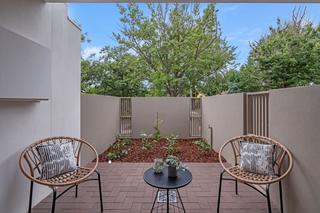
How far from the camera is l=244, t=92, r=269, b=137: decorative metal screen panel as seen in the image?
306cm

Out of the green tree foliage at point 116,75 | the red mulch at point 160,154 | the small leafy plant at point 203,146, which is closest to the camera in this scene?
the red mulch at point 160,154

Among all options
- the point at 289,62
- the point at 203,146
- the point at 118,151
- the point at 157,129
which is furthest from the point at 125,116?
the point at 289,62

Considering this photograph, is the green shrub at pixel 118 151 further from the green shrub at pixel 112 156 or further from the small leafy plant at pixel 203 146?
the small leafy plant at pixel 203 146

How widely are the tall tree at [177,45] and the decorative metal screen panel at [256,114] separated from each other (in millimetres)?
6288

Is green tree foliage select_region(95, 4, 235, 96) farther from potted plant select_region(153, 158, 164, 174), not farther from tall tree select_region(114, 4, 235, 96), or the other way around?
potted plant select_region(153, 158, 164, 174)

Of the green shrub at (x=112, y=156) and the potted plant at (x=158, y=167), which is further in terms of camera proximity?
the green shrub at (x=112, y=156)

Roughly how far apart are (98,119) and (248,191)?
3276 mm

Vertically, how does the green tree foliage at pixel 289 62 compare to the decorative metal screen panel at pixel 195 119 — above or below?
above

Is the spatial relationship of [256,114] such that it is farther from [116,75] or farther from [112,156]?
[116,75]

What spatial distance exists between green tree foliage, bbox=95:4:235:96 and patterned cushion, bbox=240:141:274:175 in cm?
730

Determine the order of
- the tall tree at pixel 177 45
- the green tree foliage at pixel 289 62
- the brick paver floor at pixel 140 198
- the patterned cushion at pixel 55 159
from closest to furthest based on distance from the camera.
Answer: the patterned cushion at pixel 55 159, the brick paver floor at pixel 140 198, the green tree foliage at pixel 289 62, the tall tree at pixel 177 45

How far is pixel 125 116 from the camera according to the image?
7.38 meters

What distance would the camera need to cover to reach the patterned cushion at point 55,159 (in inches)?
94.3

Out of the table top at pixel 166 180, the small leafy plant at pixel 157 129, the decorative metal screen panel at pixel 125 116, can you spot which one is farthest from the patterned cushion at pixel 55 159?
the decorative metal screen panel at pixel 125 116
